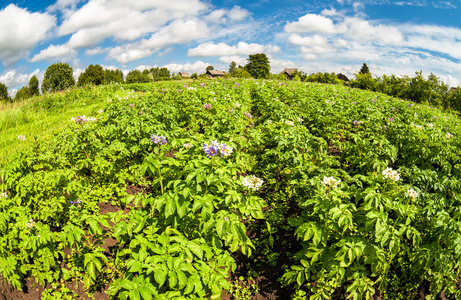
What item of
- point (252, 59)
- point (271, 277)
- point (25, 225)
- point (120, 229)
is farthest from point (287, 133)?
point (252, 59)

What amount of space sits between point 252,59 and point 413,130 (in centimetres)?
6398

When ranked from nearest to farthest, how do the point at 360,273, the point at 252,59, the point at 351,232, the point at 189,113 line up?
the point at 360,273, the point at 351,232, the point at 189,113, the point at 252,59

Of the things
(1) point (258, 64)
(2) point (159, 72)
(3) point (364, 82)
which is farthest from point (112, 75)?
(3) point (364, 82)

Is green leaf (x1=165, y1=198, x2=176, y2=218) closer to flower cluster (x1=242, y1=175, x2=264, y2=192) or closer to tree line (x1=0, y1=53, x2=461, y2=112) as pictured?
flower cluster (x1=242, y1=175, x2=264, y2=192)

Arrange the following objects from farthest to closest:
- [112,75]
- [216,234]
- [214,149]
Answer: [112,75], [214,149], [216,234]

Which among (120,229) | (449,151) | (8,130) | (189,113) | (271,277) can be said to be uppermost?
(8,130)

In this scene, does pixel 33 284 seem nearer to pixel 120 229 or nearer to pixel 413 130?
pixel 120 229

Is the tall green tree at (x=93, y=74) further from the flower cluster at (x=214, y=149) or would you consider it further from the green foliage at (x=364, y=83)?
the flower cluster at (x=214, y=149)

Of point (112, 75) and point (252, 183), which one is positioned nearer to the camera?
point (252, 183)

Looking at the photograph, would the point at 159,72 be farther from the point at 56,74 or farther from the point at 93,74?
the point at 56,74

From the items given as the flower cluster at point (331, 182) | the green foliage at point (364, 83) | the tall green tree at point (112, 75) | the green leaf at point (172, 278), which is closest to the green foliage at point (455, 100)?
the green foliage at point (364, 83)

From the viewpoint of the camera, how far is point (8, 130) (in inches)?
302

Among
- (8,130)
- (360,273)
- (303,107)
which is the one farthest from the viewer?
(303,107)

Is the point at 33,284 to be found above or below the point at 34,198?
below
